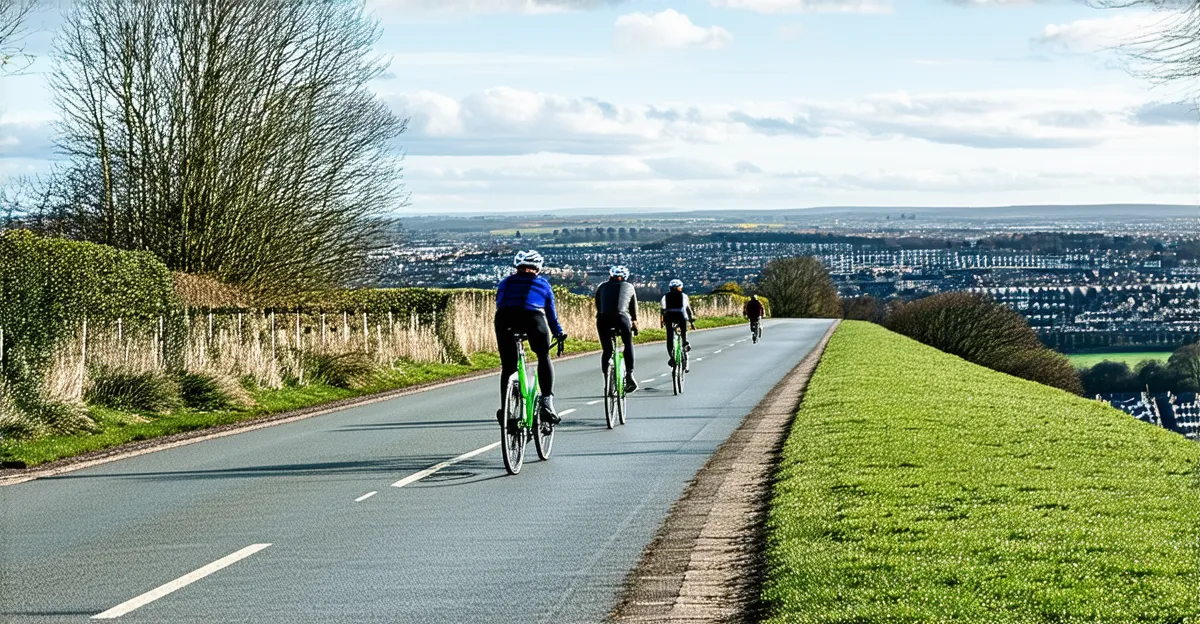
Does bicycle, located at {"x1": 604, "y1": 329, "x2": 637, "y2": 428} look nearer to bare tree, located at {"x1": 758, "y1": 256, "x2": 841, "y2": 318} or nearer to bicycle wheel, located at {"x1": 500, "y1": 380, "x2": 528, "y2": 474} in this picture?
bicycle wheel, located at {"x1": 500, "y1": 380, "x2": 528, "y2": 474}

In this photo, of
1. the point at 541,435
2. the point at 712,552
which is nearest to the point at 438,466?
the point at 541,435

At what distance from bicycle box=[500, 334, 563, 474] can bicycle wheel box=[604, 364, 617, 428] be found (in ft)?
13.4

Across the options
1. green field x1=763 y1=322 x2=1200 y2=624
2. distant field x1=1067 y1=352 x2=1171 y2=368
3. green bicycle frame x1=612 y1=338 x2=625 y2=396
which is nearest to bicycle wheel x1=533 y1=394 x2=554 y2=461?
green field x1=763 y1=322 x2=1200 y2=624

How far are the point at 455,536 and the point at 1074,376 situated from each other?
80983 millimetres

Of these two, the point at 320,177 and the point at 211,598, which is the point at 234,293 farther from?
the point at 211,598

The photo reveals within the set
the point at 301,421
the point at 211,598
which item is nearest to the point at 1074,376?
the point at 301,421

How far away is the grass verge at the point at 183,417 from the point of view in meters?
16.9

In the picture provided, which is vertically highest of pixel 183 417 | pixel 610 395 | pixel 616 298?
pixel 616 298

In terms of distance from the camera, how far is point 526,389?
1421 cm

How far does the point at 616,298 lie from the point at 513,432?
6.55 meters

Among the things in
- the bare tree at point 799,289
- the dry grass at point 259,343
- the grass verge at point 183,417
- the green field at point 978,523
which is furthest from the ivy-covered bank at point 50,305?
the bare tree at point 799,289

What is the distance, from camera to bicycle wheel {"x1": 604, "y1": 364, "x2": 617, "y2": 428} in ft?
61.9

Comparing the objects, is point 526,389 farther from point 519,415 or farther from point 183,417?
point 183,417

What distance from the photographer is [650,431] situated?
18594 millimetres
